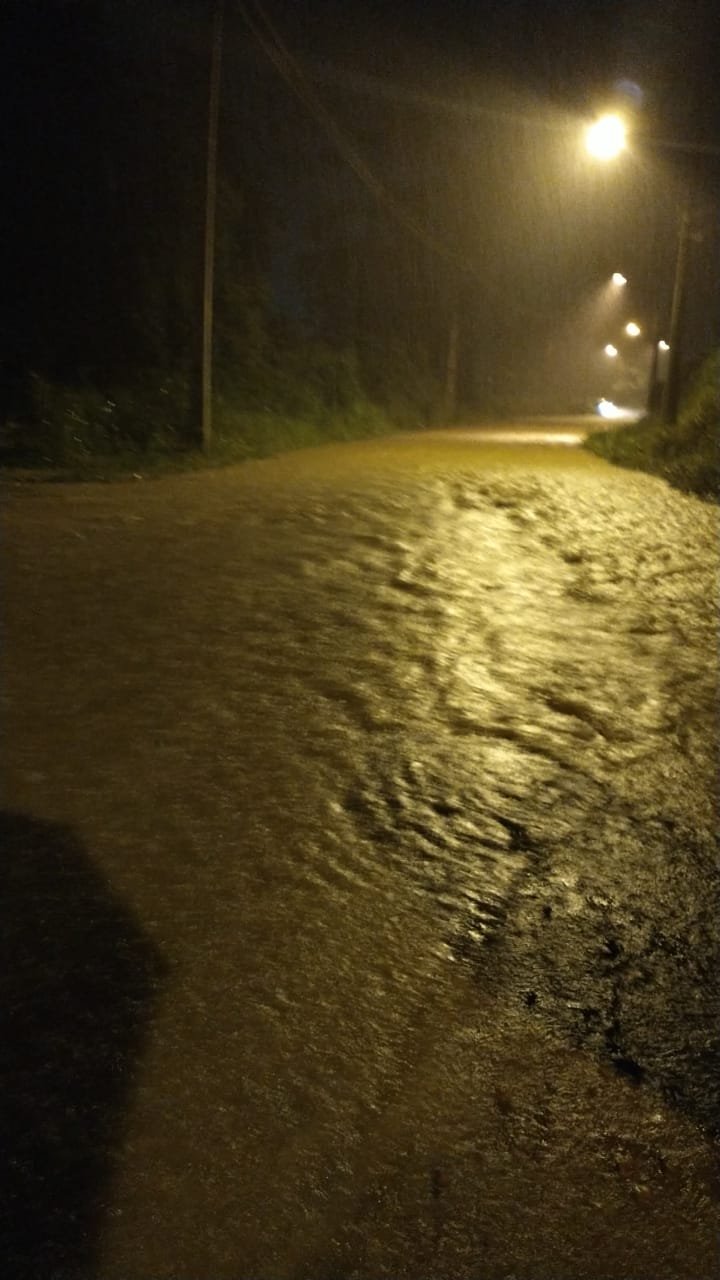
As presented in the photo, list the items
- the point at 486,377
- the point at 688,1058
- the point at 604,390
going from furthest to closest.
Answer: the point at 604,390
the point at 486,377
the point at 688,1058

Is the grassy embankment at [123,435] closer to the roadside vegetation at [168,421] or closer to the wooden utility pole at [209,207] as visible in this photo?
the roadside vegetation at [168,421]

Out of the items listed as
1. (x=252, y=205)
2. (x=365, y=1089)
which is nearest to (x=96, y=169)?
(x=252, y=205)

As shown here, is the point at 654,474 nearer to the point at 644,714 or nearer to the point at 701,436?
the point at 701,436

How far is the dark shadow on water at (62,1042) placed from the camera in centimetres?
271

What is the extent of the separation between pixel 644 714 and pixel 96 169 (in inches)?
838

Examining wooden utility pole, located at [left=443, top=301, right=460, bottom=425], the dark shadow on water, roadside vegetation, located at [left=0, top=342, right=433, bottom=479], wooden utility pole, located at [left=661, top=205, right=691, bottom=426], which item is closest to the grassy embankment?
roadside vegetation, located at [left=0, top=342, right=433, bottom=479]

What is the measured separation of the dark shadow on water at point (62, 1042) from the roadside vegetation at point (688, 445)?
13.1 meters

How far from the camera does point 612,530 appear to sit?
1271cm

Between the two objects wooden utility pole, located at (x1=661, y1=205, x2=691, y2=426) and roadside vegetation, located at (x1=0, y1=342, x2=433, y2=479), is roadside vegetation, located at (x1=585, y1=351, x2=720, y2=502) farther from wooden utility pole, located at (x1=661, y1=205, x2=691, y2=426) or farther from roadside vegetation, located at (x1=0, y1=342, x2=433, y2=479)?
roadside vegetation, located at (x1=0, y1=342, x2=433, y2=479)

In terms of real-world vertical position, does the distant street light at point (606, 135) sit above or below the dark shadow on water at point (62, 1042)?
above

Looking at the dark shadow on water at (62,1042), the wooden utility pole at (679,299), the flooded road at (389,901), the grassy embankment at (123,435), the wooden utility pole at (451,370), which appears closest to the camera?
the dark shadow on water at (62,1042)

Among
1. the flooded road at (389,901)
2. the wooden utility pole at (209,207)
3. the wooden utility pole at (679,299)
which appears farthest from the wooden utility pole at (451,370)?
the flooded road at (389,901)

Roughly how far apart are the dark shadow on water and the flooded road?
0.12 ft

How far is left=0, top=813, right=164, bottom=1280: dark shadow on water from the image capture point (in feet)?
8.90
